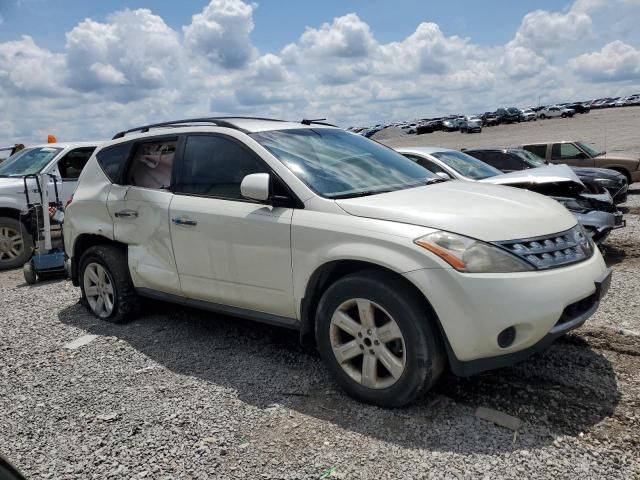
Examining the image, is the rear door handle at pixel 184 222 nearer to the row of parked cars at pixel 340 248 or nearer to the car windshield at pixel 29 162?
the row of parked cars at pixel 340 248

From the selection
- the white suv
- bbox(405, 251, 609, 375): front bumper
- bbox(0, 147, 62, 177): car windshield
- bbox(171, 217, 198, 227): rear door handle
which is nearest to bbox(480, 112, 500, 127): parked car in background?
bbox(0, 147, 62, 177): car windshield

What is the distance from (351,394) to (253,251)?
1146 millimetres

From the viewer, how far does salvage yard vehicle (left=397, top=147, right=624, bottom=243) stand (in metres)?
6.52

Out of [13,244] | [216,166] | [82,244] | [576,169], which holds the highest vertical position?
[216,166]

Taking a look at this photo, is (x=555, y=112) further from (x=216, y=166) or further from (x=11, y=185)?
(x=216, y=166)

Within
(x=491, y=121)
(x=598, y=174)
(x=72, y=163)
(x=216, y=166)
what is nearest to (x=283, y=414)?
(x=216, y=166)

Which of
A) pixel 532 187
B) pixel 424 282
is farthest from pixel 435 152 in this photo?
pixel 424 282

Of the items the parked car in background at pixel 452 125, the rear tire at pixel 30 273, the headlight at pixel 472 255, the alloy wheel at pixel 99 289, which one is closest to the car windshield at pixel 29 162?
the rear tire at pixel 30 273

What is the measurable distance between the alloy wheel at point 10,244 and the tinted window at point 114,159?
14.2ft

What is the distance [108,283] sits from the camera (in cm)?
522

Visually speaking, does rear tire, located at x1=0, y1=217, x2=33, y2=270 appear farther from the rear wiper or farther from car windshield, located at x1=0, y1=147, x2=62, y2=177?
the rear wiper

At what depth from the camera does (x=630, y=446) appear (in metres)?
2.83

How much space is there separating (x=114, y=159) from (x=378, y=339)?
3.24 metres

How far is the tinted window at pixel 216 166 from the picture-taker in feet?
13.2
